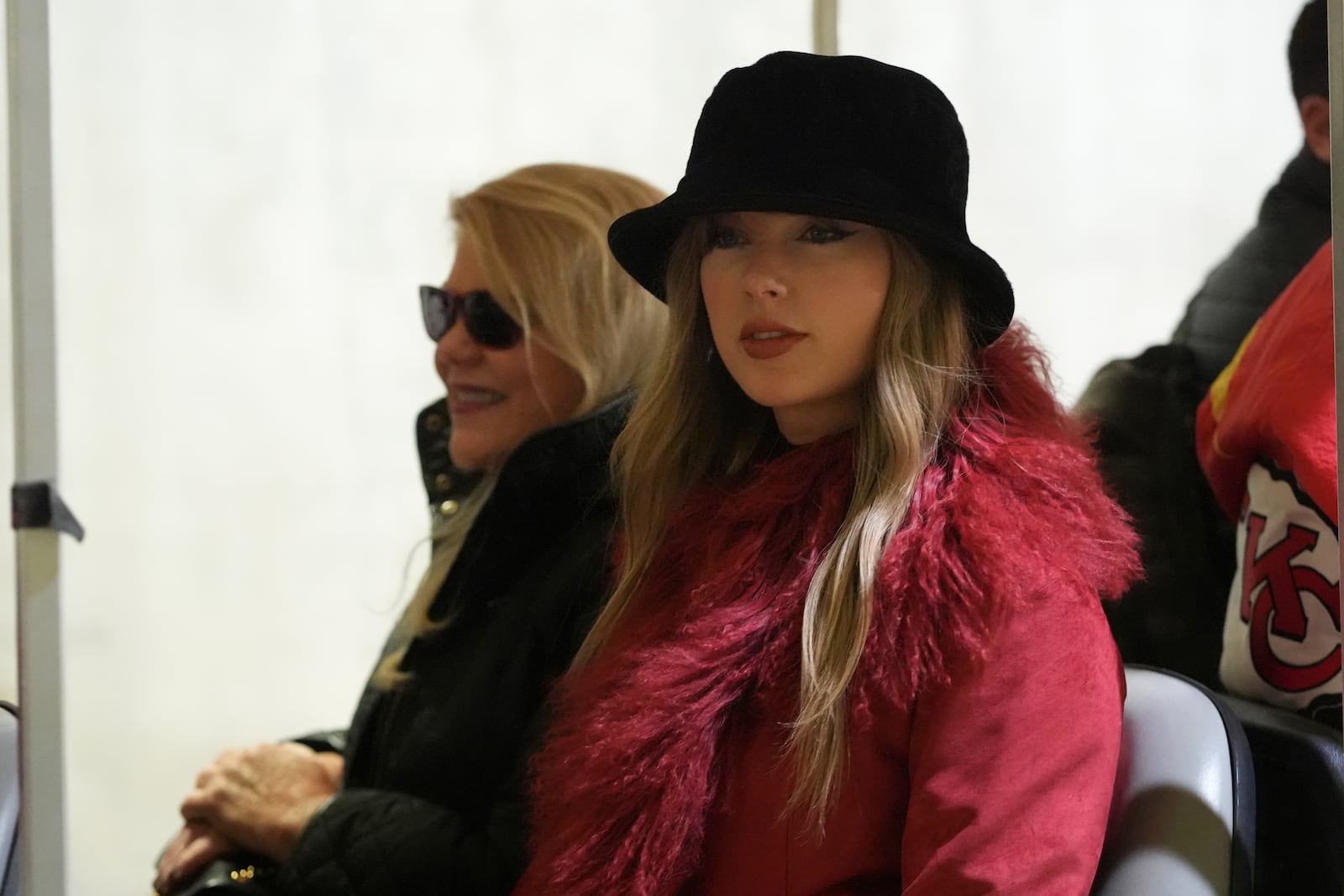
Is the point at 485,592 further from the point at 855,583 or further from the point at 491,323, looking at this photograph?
the point at 855,583

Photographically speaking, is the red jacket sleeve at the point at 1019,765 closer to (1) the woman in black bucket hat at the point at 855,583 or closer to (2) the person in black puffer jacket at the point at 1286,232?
(1) the woman in black bucket hat at the point at 855,583

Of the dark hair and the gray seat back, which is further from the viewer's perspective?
the dark hair

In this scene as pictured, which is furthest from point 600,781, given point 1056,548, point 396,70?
point 396,70

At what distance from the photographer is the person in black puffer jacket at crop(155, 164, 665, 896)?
1.25 meters

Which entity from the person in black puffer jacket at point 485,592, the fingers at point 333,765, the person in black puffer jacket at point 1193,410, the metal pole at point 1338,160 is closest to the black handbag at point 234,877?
the person in black puffer jacket at point 485,592

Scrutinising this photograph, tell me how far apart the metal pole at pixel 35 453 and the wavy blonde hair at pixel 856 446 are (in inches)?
18.1

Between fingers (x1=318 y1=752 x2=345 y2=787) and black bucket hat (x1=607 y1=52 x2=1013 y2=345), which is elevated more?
black bucket hat (x1=607 y1=52 x2=1013 y2=345)

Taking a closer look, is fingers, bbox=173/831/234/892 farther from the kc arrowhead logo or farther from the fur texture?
the kc arrowhead logo

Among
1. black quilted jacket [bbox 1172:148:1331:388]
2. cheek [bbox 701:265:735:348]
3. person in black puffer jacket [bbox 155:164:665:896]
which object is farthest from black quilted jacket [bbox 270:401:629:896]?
black quilted jacket [bbox 1172:148:1331:388]

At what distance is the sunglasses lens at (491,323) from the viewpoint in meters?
1.39

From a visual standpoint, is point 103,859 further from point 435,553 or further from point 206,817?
point 435,553

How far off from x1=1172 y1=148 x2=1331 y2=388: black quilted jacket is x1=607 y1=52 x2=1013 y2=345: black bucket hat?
815 millimetres

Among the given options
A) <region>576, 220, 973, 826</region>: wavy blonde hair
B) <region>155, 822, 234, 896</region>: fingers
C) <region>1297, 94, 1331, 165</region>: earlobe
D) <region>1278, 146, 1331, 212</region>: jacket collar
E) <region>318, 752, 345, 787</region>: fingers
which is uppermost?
<region>1297, 94, 1331, 165</region>: earlobe

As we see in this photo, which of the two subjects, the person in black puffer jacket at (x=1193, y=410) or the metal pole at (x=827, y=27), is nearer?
the metal pole at (x=827, y=27)
